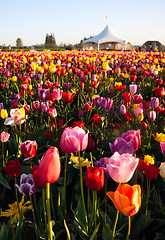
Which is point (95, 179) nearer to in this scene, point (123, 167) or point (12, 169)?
point (123, 167)

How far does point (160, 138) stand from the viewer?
7.95 feet

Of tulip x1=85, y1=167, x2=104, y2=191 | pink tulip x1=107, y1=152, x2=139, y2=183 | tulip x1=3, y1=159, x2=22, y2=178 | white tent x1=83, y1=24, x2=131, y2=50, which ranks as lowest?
tulip x1=3, y1=159, x2=22, y2=178

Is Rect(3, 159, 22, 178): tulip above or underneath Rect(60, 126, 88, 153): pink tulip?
underneath

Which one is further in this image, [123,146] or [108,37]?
[108,37]

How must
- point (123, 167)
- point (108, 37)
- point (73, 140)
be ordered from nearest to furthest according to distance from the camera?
point (123, 167), point (73, 140), point (108, 37)

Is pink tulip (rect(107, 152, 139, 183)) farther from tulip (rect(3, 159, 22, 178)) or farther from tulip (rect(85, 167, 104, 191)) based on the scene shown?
tulip (rect(3, 159, 22, 178))

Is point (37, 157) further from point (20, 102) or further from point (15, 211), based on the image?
point (20, 102)

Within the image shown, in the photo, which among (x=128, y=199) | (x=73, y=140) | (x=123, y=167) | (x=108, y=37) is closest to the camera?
(x=128, y=199)

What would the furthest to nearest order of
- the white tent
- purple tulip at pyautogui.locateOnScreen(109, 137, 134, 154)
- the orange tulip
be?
1. the white tent
2. purple tulip at pyautogui.locateOnScreen(109, 137, 134, 154)
3. the orange tulip

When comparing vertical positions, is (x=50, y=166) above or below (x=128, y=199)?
above

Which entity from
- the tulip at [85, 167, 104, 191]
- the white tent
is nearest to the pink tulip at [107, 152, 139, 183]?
the tulip at [85, 167, 104, 191]

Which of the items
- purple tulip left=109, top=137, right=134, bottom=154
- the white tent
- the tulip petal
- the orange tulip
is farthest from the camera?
the white tent

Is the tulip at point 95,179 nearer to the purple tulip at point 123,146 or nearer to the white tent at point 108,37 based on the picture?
the purple tulip at point 123,146

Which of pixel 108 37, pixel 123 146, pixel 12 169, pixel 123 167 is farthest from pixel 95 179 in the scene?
pixel 108 37
